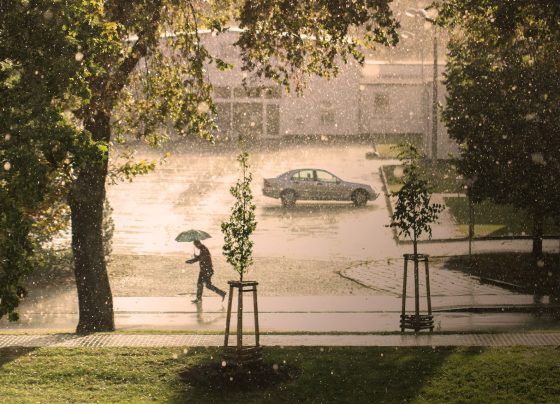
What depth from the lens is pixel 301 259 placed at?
100ft

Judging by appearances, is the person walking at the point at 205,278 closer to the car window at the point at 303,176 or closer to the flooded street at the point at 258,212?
the flooded street at the point at 258,212

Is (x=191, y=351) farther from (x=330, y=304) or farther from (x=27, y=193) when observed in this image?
Answer: (x=330, y=304)

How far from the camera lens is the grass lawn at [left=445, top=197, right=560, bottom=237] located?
3466 cm

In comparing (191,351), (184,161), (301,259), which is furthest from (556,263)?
(184,161)

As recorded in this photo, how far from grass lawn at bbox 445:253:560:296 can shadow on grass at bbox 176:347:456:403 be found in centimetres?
1074

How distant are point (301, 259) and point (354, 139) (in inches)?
1451

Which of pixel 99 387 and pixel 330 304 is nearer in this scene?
pixel 99 387

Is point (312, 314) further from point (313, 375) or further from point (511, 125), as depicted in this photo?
point (511, 125)

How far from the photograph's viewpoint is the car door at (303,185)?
4256cm

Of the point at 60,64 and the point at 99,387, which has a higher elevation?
the point at 60,64

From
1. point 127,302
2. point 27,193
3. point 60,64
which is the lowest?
point 127,302

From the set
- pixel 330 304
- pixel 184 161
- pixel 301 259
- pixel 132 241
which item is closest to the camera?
pixel 330 304

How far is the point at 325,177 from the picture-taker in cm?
4331

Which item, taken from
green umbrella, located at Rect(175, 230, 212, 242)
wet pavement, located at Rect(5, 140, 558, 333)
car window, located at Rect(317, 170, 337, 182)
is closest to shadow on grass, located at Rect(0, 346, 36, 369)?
wet pavement, located at Rect(5, 140, 558, 333)
